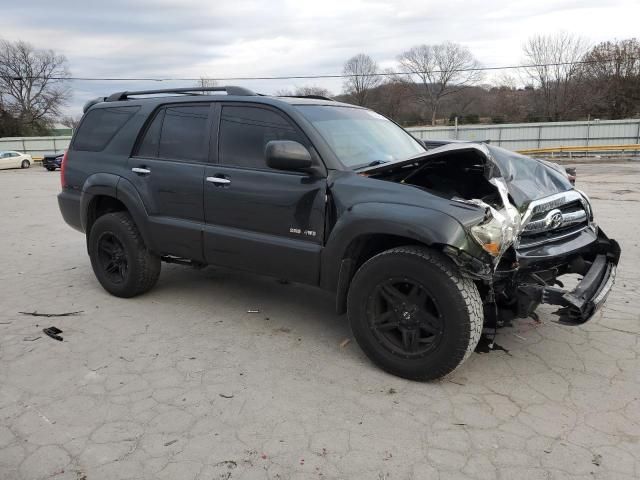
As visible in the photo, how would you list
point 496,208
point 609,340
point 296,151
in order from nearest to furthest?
1. point 496,208
2. point 296,151
3. point 609,340

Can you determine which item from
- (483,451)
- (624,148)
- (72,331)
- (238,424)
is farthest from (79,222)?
(624,148)

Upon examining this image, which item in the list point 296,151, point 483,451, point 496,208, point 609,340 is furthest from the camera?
point 609,340

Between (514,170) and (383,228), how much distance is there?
121 cm

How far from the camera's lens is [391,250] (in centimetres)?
330

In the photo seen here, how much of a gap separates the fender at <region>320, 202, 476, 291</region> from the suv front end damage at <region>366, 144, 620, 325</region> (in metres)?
0.09

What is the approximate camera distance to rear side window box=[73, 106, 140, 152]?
4.88m

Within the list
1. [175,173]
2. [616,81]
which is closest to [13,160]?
[175,173]

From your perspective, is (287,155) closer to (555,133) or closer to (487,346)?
(487,346)

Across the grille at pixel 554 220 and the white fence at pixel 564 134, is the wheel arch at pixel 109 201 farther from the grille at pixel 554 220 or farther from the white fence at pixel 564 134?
the white fence at pixel 564 134

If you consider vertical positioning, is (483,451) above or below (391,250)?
below

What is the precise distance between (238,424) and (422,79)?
66316 millimetres

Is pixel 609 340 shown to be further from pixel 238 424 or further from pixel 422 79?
pixel 422 79

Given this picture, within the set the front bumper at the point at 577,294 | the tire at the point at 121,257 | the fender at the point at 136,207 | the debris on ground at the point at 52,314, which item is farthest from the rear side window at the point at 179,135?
the front bumper at the point at 577,294

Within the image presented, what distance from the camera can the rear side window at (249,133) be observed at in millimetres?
3895
